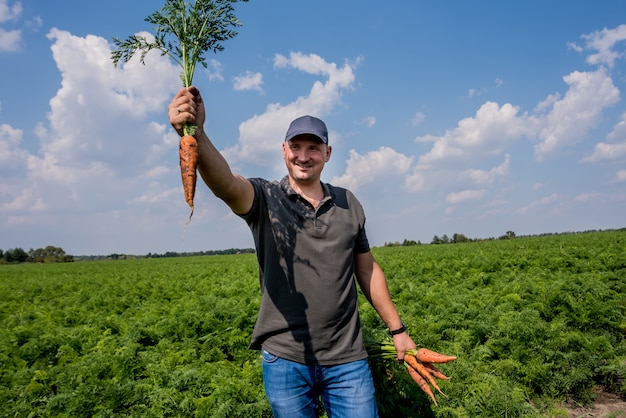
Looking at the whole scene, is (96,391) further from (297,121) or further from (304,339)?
(297,121)

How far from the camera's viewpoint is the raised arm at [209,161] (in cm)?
180

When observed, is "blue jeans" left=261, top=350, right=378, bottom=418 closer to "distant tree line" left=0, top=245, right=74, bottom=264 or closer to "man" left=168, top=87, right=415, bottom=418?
"man" left=168, top=87, right=415, bottom=418

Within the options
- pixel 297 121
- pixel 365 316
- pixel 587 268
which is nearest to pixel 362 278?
pixel 297 121

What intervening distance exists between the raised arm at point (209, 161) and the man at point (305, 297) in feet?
0.07

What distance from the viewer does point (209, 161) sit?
197 centimetres

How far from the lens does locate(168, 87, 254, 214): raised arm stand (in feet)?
5.90

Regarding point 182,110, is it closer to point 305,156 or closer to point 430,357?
point 305,156

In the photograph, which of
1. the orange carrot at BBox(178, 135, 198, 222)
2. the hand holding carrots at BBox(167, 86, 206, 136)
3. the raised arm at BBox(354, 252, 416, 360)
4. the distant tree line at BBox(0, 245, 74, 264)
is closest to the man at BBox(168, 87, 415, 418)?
the orange carrot at BBox(178, 135, 198, 222)

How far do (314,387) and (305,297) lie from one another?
524 millimetres

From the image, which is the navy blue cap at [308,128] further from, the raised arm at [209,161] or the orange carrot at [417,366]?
the orange carrot at [417,366]

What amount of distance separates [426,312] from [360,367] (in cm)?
635

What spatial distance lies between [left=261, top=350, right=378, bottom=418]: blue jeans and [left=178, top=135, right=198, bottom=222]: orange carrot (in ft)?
3.22

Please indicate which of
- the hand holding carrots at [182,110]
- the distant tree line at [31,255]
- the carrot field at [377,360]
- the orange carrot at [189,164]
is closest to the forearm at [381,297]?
the carrot field at [377,360]

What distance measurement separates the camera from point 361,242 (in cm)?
271
